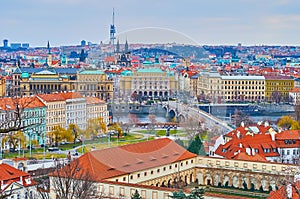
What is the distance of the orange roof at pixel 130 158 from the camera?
51.6 feet

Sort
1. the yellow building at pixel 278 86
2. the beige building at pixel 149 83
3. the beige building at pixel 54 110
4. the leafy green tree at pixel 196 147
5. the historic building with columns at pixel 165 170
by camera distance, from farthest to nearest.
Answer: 1. the yellow building at pixel 278 86
2. the beige building at pixel 54 110
3. the leafy green tree at pixel 196 147
4. the beige building at pixel 149 83
5. the historic building with columns at pixel 165 170

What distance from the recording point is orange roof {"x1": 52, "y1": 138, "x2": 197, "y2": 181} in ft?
51.6

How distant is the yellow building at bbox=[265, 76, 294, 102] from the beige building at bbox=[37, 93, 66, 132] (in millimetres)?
26421

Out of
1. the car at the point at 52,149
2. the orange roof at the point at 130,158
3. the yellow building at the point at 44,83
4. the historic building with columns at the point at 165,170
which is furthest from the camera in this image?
the yellow building at the point at 44,83

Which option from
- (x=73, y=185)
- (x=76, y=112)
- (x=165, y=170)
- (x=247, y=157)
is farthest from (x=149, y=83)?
(x=76, y=112)

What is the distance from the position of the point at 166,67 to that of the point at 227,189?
3.57m

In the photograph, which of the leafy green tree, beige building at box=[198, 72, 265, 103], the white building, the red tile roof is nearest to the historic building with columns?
the leafy green tree

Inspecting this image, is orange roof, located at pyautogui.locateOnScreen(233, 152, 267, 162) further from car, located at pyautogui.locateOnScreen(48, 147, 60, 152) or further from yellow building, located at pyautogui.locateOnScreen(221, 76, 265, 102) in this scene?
yellow building, located at pyautogui.locateOnScreen(221, 76, 265, 102)

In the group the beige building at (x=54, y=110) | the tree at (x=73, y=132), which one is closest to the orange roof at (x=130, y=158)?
the tree at (x=73, y=132)

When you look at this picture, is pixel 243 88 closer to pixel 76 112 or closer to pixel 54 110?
pixel 54 110

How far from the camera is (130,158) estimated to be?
55.2ft

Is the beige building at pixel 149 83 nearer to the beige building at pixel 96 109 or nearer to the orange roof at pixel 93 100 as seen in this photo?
the orange roof at pixel 93 100

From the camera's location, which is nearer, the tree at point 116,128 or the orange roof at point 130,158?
the orange roof at point 130,158

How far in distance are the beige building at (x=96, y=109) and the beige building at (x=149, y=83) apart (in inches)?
270
